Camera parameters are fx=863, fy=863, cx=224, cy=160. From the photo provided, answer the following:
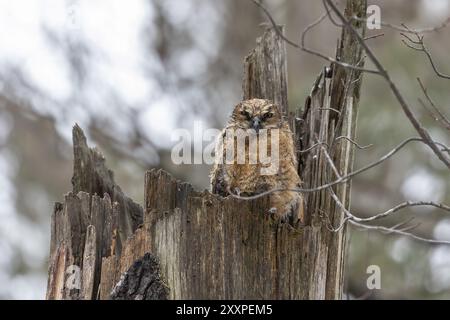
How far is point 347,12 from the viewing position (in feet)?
17.2

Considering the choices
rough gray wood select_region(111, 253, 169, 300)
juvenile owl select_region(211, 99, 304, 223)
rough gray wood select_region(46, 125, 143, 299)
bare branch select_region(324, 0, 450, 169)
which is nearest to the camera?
bare branch select_region(324, 0, 450, 169)

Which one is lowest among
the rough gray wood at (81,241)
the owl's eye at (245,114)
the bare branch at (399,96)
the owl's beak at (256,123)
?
the rough gray wood at (81,241)

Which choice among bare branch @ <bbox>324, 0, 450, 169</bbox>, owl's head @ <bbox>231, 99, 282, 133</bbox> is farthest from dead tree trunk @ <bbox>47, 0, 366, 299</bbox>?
bare branch @ <bbox>324, 0, 450, 169</bbox>

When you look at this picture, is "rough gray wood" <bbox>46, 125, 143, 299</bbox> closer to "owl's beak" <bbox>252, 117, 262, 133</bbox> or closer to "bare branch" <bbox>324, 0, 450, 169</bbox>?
"owl's beak" <bbox>252, 117, 262, 133</bbox>

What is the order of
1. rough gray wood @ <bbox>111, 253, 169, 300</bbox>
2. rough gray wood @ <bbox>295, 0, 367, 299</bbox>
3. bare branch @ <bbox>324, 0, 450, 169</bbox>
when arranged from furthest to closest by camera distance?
rough gray wood @ <bbox>295, 0, 367, 299</bbox>, rough gray wood @ <bbox>111, 253, 169, 300</bbox>, bare branch @ <bbox>324, 0, 450, 169</bbox>

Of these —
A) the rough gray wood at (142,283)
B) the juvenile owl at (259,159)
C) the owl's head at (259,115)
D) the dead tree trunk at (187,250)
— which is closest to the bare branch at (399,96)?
the dead tree trunk at (187,250)

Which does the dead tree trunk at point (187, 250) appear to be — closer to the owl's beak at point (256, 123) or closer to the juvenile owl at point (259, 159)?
the juvenile owl at point (259, 159)

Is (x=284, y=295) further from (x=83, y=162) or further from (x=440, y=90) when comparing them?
(x=440, y=90)

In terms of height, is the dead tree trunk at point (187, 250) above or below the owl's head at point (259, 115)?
below

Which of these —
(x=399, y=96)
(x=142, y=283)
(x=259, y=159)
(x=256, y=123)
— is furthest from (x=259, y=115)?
(x=399, y=96)

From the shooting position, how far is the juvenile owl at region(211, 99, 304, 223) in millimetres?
5441

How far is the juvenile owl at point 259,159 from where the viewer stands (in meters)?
5.44

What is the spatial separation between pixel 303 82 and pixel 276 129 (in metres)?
5.83

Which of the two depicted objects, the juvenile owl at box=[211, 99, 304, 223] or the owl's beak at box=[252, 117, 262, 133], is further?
the owl's beak at box=[252, 117, 262, 133]
